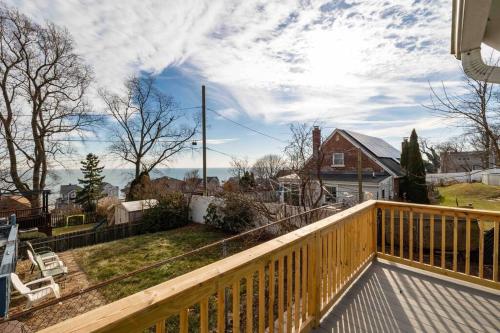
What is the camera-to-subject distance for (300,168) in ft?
26.2

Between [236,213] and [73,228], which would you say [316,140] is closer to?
[236,213]

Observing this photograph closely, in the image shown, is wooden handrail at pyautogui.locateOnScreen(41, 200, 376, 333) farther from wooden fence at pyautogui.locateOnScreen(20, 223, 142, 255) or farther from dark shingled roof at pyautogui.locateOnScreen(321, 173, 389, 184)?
dark shingled roof at pyautogui.locateOnScreen(321, 173, 389, 184)

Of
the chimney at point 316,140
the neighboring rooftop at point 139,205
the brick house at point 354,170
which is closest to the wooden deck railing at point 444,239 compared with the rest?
the chimney at point 316,140

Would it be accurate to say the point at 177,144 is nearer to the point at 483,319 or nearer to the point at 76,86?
the point at 76,86

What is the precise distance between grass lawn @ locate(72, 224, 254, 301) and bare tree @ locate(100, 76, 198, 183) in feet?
33.3

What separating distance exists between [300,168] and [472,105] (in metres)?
4.32

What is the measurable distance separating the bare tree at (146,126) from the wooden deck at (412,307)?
17.9 m

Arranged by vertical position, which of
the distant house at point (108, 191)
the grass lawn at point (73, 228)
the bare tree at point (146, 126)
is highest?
the bare tree at point (146, 126)

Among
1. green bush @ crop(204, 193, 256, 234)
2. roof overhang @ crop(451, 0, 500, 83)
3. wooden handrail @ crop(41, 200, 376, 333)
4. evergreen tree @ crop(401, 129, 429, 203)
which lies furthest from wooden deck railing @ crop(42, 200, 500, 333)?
evergreen tree @ crop(401, 129, 429, 203)

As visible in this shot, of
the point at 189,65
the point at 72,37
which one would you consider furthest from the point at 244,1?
the point at 72,37

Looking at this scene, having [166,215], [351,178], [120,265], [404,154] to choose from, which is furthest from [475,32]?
[404,154]

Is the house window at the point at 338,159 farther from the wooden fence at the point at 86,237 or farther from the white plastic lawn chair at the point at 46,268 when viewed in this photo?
the white plastic lawn chair at the point at 46,268

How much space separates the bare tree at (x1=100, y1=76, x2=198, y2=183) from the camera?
18.6 metres

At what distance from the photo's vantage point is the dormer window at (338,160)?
17234 mm
